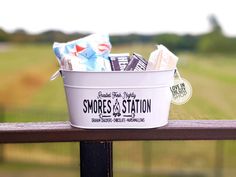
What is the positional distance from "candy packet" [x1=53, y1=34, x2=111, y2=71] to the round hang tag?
0.12 meters

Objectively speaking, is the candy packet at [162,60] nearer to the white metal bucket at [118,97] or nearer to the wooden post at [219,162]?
the white metal bucket at [118,97]

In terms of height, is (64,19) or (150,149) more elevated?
(64,19)

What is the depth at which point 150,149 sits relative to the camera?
54.6 inches

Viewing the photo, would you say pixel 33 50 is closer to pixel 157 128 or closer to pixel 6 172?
pixel 6 172

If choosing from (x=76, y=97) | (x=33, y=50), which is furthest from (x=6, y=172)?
(x=76, y=97)

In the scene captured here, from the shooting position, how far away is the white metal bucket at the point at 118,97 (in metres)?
0.55

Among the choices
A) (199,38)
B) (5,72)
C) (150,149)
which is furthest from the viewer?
(5,72)

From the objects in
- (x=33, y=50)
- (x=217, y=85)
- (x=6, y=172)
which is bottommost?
(x=6, y=172)

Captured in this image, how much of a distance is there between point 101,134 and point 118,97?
0.06 meters

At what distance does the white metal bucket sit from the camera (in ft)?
1.80

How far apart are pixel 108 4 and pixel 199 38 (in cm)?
30

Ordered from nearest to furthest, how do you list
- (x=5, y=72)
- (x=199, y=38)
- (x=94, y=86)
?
(x=94, y=86), (x=199, y=38), (x=5, y=72)

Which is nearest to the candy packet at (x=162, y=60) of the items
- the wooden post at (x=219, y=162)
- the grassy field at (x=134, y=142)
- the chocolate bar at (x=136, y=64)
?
the chocolate bar at (x=136, y=64)

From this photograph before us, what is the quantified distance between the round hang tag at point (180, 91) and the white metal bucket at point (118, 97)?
1.8 inches
